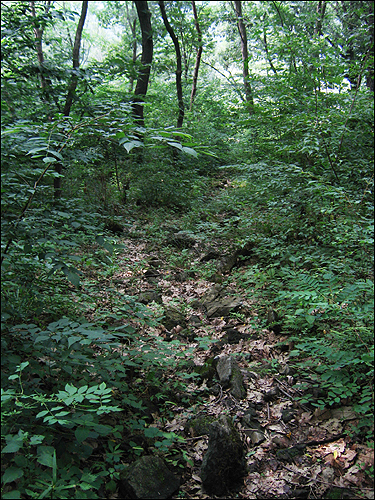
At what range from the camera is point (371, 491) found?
186 cm

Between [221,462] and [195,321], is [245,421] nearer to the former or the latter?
[221,462]

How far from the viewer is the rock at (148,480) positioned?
1.94m

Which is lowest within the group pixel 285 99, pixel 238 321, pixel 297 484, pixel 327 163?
pixel 297 484

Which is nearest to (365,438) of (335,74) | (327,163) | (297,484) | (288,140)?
(297,484)

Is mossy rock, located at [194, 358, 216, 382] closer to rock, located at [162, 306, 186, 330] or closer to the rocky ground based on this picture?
the rocky ground

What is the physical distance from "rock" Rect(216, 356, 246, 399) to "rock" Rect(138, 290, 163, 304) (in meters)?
1.50

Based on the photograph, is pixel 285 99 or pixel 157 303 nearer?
pixel 157 303

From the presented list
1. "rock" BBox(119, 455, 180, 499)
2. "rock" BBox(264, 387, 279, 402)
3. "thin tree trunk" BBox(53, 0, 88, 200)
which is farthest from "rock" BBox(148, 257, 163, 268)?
"rock" BBox(119, 455, 180, 499)

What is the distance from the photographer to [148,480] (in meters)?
2.00

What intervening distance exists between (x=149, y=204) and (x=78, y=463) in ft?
22.8

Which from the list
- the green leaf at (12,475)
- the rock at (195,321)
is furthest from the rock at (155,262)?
the green leaf at (12,475)

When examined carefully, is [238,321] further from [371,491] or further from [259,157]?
[259,157]

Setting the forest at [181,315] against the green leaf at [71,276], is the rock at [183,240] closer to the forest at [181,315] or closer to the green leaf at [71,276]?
the forest at [181,315]

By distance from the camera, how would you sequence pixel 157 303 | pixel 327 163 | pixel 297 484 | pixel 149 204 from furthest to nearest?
1. pixel 149 204
2. pixel 327 163
3. pixel 157 303
4. pixel 297 484
